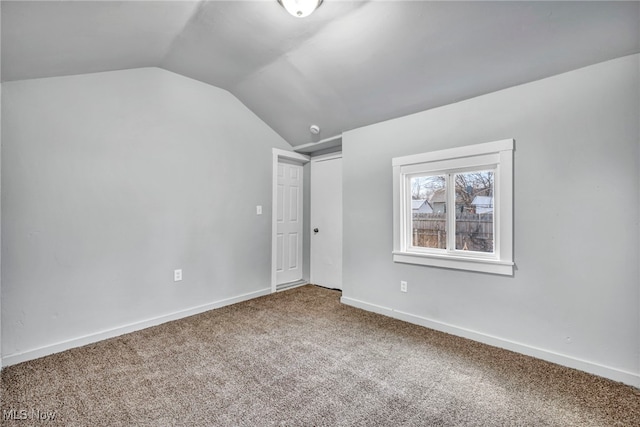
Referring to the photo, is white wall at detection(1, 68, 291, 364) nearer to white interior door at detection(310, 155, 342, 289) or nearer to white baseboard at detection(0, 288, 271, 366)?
white baseboard at detection(0, 288, 271, 366)

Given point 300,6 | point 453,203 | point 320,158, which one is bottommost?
point 453,203

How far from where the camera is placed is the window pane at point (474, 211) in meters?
2.45

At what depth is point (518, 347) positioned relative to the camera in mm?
2215

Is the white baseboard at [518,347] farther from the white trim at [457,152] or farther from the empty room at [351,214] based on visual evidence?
the white trim at [457,152]

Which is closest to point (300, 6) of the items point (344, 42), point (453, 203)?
point (344, 42)

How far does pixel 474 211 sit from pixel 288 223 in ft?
8.23

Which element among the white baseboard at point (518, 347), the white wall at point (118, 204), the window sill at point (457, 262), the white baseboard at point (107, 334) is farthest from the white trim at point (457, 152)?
the white baseboard at point (107, 334)

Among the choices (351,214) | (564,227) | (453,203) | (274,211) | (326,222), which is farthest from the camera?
(326,222)

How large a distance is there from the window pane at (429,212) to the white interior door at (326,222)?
4.10 ft

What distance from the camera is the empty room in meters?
1.71

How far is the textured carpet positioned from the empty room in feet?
0.05

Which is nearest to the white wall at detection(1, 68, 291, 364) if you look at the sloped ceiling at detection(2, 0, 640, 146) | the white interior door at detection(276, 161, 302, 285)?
the sloped ceiling at detection(2, 0, 640, 146)

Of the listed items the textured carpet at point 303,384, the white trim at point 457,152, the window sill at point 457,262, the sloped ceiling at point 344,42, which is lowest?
the textured carpet at point 303,384

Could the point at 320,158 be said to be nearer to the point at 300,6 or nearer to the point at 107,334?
the point at 300,6
